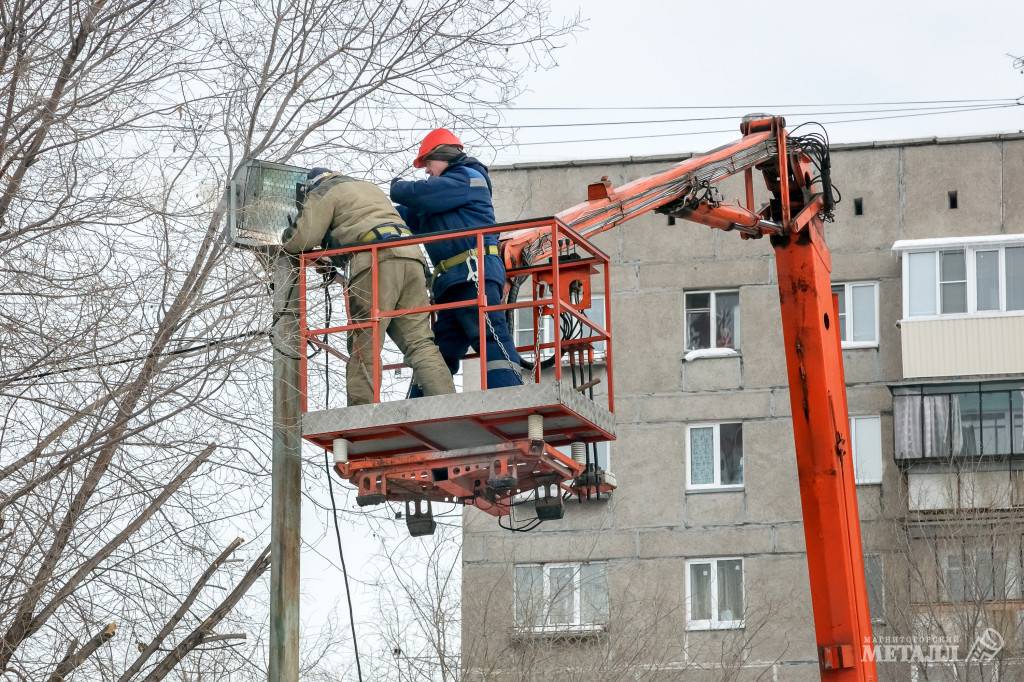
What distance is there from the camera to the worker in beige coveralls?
39.5 feet

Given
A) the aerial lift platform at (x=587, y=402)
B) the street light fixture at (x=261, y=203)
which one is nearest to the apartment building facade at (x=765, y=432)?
the aerial lift platform at (x=587, y=402)

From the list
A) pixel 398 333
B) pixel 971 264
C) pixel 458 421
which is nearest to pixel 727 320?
pixel 971 264

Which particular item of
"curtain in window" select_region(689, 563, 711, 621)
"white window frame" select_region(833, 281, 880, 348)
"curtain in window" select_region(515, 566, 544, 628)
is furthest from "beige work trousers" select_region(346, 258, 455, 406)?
"white window frame" select_region(833, 281, 880, 348)

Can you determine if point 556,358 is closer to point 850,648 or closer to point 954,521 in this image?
point 850,648

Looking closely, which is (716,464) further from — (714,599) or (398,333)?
(398,333)

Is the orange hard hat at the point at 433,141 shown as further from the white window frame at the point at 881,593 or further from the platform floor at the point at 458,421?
the white window frame at the point at 881,593

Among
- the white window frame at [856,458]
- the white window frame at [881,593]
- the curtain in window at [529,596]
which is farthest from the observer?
the white window frame at [856,458]

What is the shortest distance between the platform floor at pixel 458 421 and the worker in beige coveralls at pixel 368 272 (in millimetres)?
350

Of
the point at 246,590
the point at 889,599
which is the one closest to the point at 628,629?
the point at 889,599

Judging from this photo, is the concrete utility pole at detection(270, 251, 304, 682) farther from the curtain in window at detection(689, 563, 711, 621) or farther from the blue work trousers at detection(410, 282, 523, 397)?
the curtain in window at detection(689, 563, 711, 621)

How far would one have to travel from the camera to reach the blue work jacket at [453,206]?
487 inches

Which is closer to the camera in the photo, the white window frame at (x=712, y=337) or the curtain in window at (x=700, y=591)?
the curtain in window at (x=700, y=591)

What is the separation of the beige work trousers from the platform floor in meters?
0.35

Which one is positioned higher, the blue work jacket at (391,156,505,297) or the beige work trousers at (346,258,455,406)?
the blue work jacket at (391,156,505,297)
